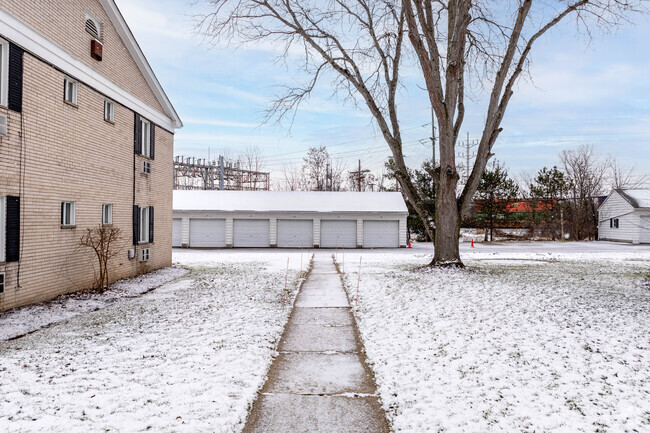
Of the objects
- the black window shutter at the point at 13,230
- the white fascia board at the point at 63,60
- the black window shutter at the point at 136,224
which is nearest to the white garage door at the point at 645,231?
the black window shutter at the point at 136,224

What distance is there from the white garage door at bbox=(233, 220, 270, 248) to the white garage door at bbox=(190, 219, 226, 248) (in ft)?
2.62

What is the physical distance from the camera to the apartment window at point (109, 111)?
10.8 metres

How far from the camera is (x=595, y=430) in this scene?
3238mm

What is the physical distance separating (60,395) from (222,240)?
70.8 feet

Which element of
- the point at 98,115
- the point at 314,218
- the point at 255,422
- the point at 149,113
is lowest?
the point at 255,422

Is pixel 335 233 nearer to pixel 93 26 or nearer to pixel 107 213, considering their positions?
pixel 107 213

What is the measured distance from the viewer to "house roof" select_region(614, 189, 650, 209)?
93.6 feet

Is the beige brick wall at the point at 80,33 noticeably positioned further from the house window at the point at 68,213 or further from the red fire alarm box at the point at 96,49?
the house window at the point at 68,213

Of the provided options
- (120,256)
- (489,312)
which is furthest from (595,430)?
(120,256)

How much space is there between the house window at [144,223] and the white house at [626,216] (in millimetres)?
31691

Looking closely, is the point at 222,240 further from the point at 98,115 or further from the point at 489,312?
the point at 489,312

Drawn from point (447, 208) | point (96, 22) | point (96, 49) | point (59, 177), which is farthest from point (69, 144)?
point (447, 208)

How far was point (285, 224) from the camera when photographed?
2538 centimetres

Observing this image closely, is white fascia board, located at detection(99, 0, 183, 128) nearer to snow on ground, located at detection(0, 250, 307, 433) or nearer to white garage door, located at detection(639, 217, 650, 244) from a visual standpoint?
snow on ground, located at detection(0, 250, 307, 433)
